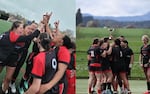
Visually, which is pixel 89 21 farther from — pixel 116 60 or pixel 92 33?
pixel 116 60

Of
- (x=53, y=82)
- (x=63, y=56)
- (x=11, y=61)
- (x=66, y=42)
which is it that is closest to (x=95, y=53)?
(x=66, y=42)

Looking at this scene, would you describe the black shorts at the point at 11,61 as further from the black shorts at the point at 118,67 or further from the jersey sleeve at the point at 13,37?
the black shorts at the point at 118,67

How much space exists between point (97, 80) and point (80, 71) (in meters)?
5.40

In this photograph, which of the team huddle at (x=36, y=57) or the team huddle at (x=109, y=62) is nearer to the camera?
the team huddle at (x=36, y=57)

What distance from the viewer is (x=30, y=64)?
511cm

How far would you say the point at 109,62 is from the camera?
30.8 feet

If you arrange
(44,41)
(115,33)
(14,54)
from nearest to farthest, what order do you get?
(44,41) < (14,54) < (115,33)

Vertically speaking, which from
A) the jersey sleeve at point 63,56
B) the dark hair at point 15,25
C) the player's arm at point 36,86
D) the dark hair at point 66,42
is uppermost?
the dark hair at point 15,25

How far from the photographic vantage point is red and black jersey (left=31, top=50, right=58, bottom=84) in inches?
167

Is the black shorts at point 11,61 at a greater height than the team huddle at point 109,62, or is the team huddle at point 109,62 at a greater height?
the black shorts at point 11,61

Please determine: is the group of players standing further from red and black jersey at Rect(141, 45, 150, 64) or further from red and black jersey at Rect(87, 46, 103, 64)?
red and black jersey at Rect(141, 45, 150, 64)

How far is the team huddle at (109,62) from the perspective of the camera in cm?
913

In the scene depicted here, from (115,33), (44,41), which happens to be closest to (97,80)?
(115,33)

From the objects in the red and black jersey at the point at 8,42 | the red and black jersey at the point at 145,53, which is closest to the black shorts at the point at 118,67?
the red and black jersey at the point at 145,53
